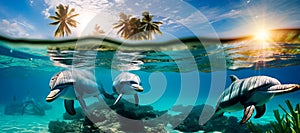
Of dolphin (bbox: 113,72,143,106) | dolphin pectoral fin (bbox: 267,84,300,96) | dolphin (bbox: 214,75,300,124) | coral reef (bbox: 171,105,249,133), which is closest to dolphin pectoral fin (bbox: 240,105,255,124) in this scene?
dolphin (bbox: 214,75,300,124)

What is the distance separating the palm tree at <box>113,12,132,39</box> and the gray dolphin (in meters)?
4.84

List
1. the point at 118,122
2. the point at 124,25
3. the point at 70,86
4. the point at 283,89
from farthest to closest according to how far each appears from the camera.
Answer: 1. the point at 124,25
2. the point at 118,122
3. the point at 70,86
4. the point at 283,89

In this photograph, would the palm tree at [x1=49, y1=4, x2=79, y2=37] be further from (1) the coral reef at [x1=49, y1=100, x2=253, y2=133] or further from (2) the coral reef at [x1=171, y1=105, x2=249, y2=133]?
(2) the coral reef at [x1=171, y1=105, x2=249, y2=133]

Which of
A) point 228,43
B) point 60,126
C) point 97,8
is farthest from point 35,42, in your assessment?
point 228,43

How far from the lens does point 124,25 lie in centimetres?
1080

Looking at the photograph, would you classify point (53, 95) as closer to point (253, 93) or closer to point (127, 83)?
point (127, 83)

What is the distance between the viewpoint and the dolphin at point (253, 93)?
3.63 metres

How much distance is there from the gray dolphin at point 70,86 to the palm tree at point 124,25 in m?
4.84

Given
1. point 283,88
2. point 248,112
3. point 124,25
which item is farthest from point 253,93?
point 124,25

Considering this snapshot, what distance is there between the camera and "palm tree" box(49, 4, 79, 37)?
405 inches

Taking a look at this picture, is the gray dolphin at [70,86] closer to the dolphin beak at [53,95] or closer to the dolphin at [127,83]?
the dolphin beak at [53,95]

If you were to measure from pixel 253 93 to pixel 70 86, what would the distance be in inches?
164

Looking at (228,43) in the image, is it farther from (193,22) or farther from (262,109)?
(262,109)

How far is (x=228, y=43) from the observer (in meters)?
13.0
